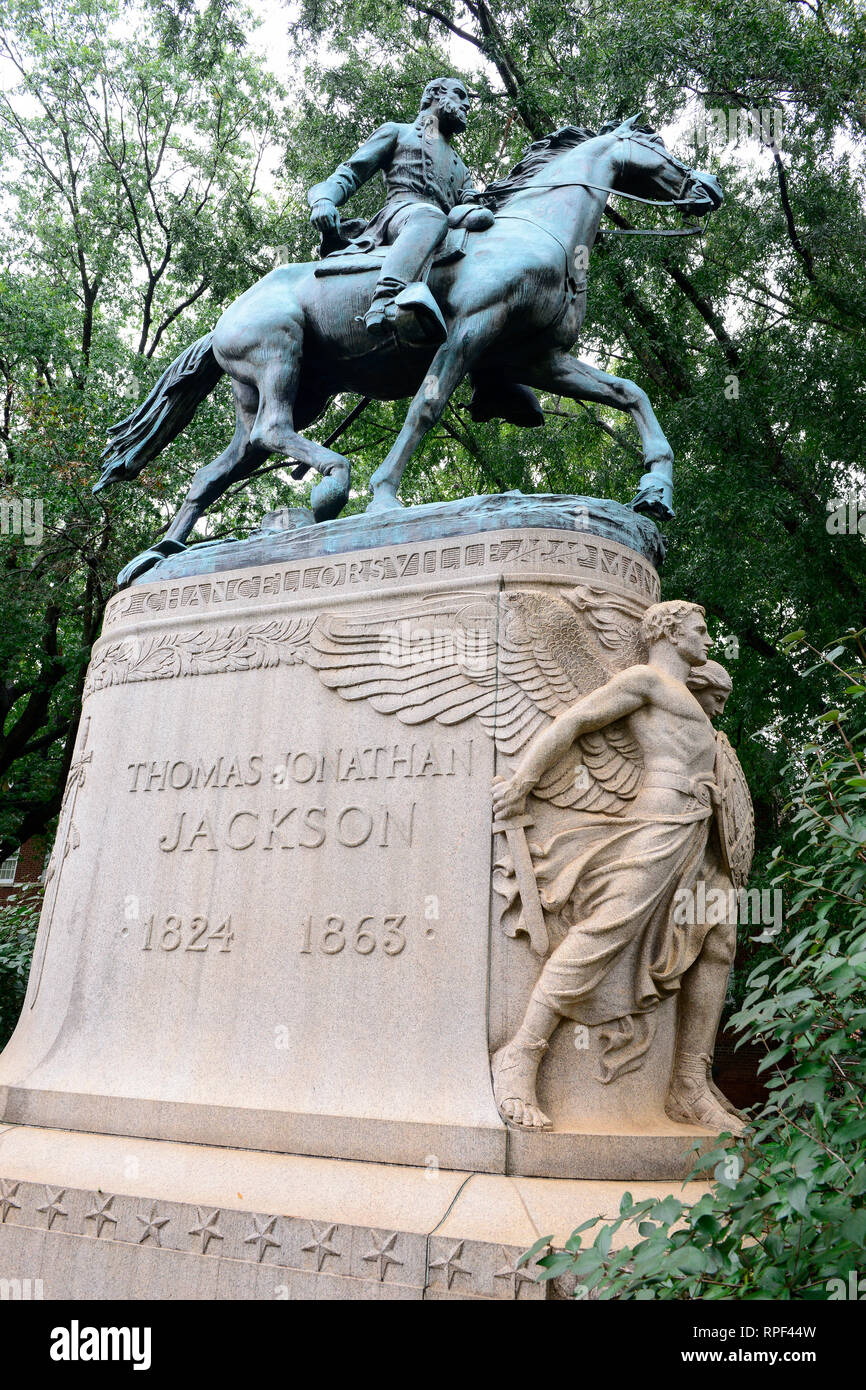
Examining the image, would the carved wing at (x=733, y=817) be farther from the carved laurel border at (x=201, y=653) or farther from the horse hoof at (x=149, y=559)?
the horse hoof at (x=149, y=559)

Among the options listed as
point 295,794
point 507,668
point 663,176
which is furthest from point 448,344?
point 295,794

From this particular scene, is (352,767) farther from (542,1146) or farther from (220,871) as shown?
(542,1146)

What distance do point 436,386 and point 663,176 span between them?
7.58 feet

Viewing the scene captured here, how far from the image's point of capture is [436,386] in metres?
6.36

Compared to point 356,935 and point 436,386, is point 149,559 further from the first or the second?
point 356,935

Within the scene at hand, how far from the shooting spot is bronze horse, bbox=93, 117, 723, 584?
6.38 meters

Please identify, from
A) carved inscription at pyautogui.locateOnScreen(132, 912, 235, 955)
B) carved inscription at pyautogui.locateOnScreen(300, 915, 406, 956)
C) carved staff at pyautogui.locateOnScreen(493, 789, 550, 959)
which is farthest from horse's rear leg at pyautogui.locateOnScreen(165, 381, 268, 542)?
carved staff at pyautogui.locateOnScreen(493, 789, 550, 959)

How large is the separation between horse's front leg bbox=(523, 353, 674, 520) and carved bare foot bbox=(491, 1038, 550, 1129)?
3.13 m

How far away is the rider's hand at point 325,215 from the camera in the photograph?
6.66m

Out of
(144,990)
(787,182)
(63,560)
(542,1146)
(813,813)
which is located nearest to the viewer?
(813,813)

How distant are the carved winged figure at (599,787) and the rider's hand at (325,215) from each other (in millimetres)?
2692

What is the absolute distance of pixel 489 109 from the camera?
48.4 feet
